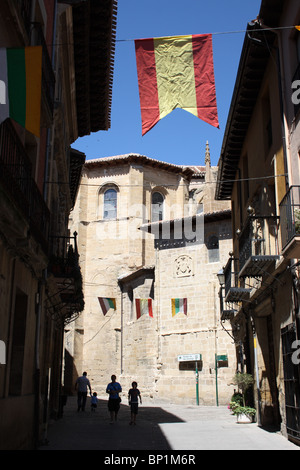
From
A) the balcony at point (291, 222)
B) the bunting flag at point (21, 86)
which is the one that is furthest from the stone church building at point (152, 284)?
the bunting flag at point (21, 86)

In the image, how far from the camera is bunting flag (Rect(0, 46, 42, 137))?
6000mm

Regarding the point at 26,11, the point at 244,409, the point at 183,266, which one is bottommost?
the point at 244,409

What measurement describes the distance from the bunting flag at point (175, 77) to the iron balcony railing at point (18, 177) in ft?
7.88

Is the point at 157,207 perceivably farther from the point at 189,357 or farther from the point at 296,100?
the point at 296,100

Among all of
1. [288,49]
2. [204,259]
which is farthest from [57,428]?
[204,259]

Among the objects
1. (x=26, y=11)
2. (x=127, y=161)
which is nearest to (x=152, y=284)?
(x=127, y=161)

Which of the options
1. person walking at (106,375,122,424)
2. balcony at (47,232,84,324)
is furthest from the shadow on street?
balcony at (47,232,84,324)

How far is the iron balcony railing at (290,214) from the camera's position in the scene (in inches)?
358

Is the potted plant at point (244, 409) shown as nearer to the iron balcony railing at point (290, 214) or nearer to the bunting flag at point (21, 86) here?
the iron balcony railing at point (290, 214)

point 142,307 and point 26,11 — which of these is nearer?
point 26,11

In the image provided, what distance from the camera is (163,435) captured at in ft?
41.0

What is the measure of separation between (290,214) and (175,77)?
3310mm

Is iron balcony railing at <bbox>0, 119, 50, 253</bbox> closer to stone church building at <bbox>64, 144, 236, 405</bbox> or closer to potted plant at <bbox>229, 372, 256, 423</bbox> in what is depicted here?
potted plant at <bbox>229, 372, 256, 423</bbox>

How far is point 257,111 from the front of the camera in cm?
1410
